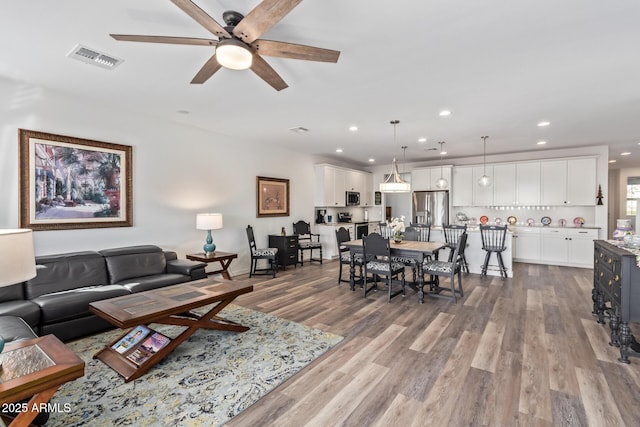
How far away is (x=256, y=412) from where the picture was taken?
2029 mm

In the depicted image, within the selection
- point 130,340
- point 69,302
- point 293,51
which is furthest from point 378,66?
point 69,302

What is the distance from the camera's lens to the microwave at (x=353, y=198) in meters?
8.58

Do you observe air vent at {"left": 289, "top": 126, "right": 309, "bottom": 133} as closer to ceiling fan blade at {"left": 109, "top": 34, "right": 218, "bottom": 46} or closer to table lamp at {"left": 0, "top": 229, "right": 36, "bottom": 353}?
ceiling fan blade at {"left": 109, "top": 34, "right": 218, "bottom": 46}

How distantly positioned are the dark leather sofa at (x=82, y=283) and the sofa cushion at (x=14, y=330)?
0.24m

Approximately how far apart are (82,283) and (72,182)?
132cm

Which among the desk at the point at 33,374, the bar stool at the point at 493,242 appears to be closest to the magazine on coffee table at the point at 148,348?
the desk at the point at 33,374

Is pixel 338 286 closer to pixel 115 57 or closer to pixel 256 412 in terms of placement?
pixel 256 412

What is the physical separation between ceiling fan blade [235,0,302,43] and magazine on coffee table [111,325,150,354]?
2598 millimetres

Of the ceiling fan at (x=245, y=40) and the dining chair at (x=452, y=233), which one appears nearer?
the ceiling fan at (x=245, y=40)

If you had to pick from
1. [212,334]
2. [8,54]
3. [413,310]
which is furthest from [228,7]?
[413,310]

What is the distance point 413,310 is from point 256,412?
2544 millimetres

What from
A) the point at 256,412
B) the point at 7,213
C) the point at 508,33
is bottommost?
the point at 256,412

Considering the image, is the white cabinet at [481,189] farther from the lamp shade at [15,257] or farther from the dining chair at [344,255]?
the lamp shade at [15,257]

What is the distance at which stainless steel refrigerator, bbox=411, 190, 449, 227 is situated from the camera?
8.25m
